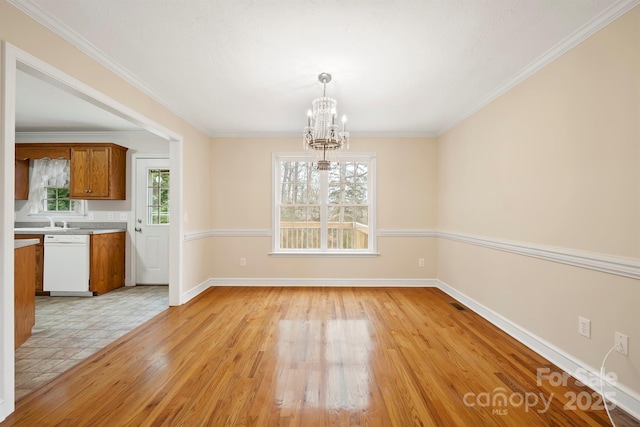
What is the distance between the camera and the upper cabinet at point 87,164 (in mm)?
4457

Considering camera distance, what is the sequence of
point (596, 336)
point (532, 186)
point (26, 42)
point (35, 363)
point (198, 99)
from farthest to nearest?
point (198, 99) < point (532, 186) < point (35, 363) < point (596, 336) < point (26, 42)

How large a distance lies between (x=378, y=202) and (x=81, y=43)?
3.86 m

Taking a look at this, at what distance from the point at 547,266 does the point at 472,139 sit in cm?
181

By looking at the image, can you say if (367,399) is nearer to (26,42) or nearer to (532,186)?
(532,186)

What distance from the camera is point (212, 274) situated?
15.5 ft

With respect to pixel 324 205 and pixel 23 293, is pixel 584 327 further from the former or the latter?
pixel 23 293

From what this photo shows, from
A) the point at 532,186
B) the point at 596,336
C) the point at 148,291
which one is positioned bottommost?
the point at 148,291

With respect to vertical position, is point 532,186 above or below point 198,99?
below

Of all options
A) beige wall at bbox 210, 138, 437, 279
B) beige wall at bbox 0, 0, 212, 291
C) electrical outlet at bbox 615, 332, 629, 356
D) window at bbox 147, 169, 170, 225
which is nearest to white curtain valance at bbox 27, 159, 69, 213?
window at bbox 147, 169, 170, 225

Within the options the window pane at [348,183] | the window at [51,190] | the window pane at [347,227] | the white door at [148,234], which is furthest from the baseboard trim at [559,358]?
the window at [51,190]

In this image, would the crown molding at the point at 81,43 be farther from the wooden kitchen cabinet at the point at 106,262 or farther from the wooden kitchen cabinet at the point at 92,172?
the wooden kitchen cabinet at the point at 106,262

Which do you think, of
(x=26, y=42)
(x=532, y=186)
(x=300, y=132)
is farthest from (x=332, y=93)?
(x=26, y=42)

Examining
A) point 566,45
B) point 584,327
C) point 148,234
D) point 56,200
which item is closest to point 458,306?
point 584,327

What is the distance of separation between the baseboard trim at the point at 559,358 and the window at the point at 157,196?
4.79m
